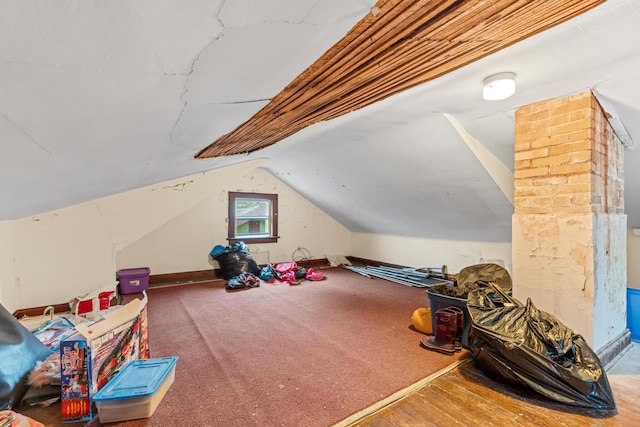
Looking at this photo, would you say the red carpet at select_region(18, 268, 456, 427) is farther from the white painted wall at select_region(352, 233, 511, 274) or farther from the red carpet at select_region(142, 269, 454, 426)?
the white painted wall at select_region(352, 233, 511, 274)

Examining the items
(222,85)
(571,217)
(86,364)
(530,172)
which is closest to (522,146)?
(530,172)

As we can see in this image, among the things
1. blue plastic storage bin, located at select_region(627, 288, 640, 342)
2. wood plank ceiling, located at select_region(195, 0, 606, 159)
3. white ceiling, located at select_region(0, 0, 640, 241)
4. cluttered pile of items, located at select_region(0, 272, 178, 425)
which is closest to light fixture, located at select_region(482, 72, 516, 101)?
white ceiling, located at select_region(0, 0, 640, 241)

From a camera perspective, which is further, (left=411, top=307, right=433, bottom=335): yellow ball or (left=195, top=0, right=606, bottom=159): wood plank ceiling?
(left=411, top=307, right=433, bottom=335): yellow ball

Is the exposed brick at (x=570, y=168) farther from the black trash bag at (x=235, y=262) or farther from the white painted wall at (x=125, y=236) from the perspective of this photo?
the black trash bag at (x=235, y=262)

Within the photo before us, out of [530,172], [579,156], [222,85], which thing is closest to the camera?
[222,85]

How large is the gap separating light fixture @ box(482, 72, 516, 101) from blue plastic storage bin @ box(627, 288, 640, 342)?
2.13 m

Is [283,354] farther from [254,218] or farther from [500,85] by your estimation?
[254,218]

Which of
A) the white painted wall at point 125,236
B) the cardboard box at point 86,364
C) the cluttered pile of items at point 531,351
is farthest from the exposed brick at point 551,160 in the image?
the white painted wall at point 125,236

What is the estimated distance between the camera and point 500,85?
1943 millimetres

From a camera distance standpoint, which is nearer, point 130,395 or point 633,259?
point 130,395

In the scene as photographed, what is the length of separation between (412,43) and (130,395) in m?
2.18

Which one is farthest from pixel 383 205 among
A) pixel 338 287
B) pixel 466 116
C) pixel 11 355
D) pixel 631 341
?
pixel 11 355

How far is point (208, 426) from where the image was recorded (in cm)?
160

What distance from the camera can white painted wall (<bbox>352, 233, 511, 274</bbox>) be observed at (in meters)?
4.48
